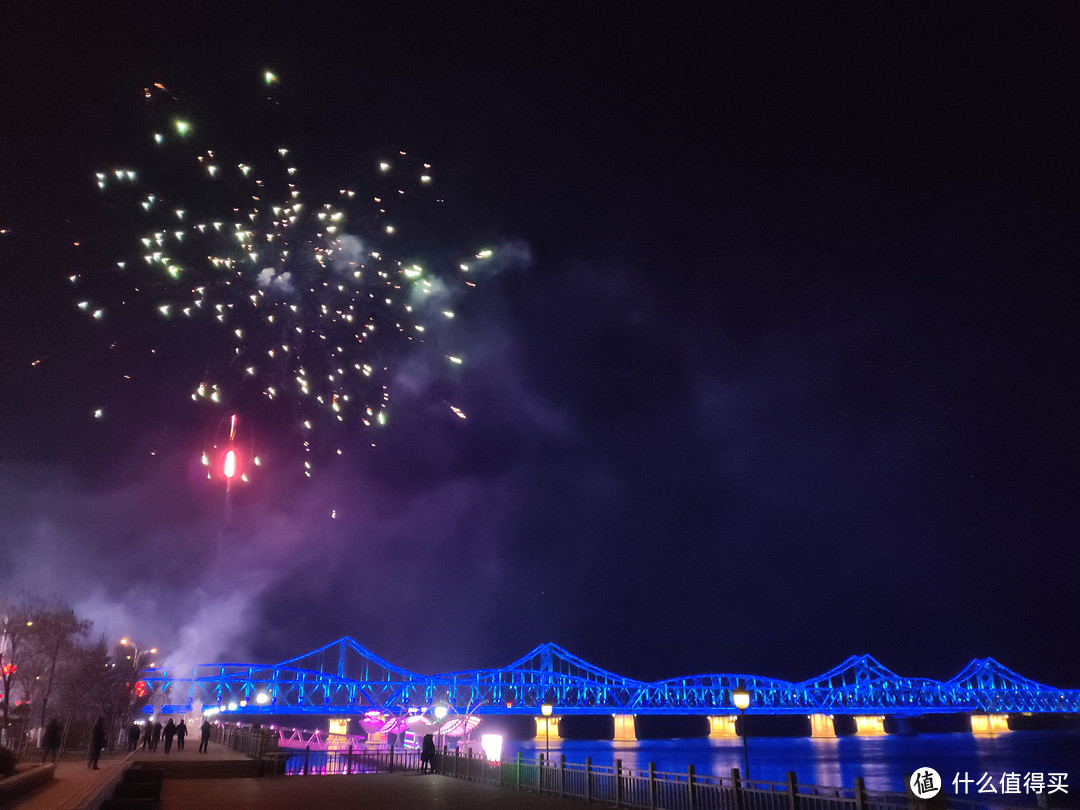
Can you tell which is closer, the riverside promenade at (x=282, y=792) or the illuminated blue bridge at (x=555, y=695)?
the riverside promenade at (x=282, y=792)

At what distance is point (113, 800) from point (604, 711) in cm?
14105

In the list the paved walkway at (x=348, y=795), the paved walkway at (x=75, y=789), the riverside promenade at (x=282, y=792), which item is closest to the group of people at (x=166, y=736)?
the riverside promenade at (x=282, y=792)

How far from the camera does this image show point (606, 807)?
20.2 metres

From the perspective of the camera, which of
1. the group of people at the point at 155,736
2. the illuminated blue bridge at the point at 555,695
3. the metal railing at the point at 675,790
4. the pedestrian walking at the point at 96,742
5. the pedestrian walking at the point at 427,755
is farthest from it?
the illuminated blue bridge at the point at 555,695

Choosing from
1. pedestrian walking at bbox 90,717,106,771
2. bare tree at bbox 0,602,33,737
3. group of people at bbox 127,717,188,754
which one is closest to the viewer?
pedestrian walking at bbox 90,717,106,771

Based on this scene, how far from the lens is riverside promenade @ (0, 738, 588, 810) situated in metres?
18.7

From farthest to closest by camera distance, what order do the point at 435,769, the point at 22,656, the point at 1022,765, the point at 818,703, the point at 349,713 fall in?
the point at 818,703 → the point at 349,713 → the point at 1022,765 → the point at 22,656 → the point at 435,769

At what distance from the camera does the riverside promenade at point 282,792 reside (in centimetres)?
1872

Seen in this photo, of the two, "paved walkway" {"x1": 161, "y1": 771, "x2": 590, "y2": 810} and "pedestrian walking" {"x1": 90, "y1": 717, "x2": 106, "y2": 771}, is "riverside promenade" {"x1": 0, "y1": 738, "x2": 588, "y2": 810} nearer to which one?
"paved walkway" {"x1": 161, "y1": 771, "x2": 590, "y2": 810}

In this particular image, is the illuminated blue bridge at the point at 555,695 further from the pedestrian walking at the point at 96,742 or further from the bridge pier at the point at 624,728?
the pedestrian walking at the point at 96,742

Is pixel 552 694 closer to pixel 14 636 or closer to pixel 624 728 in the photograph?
pixel 624 728

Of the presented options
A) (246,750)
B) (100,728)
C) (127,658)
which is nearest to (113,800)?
(100,728)

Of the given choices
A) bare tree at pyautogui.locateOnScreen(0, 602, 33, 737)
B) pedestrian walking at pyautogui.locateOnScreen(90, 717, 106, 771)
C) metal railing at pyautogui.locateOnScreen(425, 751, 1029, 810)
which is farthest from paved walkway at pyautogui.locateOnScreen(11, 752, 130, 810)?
bare tree at pyautogui.locateOnScreen(0, 602, 33, 737)

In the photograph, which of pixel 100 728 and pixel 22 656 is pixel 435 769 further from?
pixel 22 656
